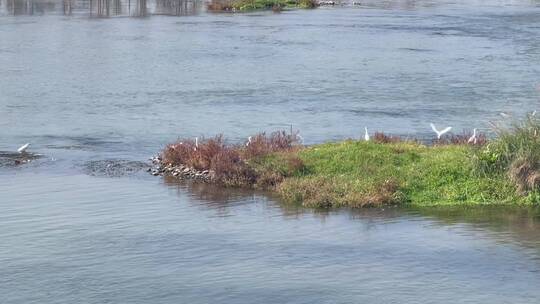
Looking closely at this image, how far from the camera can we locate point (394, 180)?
27.2 m

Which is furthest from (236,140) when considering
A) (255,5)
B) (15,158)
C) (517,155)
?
(255,5)

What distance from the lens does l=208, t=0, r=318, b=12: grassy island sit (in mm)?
92812

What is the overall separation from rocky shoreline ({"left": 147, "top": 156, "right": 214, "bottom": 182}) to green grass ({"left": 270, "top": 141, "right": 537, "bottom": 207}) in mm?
2572

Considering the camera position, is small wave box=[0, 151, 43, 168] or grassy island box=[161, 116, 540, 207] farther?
small wave box=[0, 151, 43, 168]

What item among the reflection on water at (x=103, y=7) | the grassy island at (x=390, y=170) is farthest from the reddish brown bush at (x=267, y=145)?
the reflection on water at (x=103, y=7)

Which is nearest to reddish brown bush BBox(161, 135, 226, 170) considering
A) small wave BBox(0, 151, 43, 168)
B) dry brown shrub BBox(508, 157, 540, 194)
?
small wave BBox(0, 151, 43, 168)

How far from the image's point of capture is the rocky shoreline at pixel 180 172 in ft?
96.1

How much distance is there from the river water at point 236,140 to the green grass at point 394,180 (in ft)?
1.60

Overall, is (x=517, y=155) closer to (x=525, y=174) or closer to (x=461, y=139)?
(x=525, y=174)

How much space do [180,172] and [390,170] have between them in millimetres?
5931

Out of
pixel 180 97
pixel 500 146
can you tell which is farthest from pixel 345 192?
pixel 180 97

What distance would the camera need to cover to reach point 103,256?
22.9 metres

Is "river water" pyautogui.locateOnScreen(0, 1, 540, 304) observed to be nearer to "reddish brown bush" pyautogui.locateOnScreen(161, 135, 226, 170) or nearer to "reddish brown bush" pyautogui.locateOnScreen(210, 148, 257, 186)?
"reddish brown bush" pyautogui.locateOnScreen(210, 148, 257, 186)

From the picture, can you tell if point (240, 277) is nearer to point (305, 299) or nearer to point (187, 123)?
point (305, 299)
